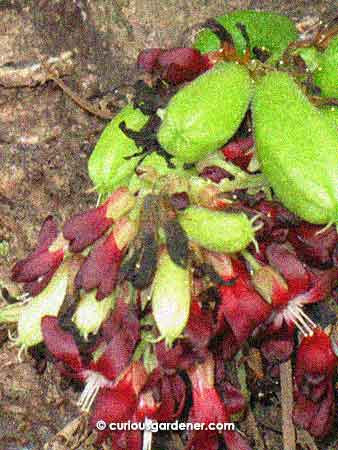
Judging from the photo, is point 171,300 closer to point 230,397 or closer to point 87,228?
point 87,228

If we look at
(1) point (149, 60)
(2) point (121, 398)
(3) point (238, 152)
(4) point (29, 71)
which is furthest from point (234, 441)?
(4) point (29, 71)

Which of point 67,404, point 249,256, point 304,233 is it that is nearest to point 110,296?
point 249,256

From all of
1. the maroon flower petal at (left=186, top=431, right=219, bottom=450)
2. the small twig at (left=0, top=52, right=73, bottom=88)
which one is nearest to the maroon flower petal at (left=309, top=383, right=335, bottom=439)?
the maroon flower petal at (left=186, top=431, right=219, bottom=450)

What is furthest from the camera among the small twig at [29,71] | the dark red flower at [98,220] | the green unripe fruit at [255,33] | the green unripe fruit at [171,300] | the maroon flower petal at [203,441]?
the small twig at [29,71]

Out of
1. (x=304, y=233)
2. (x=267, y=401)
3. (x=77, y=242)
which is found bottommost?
(x=267, y=401)

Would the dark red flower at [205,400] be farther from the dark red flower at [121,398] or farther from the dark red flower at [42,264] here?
the dark red flower at [42,264]

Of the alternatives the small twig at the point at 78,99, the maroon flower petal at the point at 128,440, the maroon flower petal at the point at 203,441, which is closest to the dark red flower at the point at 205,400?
the maroon flower petal at the point at 203,441

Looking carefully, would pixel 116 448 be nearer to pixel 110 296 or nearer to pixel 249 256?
pixel 110 296
